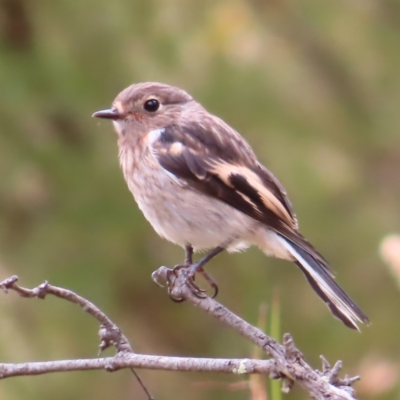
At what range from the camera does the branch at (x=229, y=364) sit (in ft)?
5.58

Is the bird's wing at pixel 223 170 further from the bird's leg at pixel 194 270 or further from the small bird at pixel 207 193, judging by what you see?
the bird's leg at pixel 194 270

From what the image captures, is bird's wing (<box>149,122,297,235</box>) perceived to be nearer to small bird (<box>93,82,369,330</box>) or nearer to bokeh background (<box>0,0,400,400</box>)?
small bird (<box>93,82,369,330</box>)

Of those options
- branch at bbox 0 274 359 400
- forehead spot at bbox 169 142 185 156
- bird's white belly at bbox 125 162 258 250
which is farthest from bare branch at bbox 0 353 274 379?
forehead spot at bbox 169 142 185 156

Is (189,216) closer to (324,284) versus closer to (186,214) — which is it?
(186,214)

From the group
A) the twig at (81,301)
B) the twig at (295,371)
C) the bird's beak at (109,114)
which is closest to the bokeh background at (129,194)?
the bird's beak at (109,114)

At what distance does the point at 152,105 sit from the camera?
3.19 meters

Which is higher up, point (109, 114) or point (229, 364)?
point (109, 114)

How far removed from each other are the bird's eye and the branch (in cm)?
130

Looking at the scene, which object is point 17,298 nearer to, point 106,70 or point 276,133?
point 106,70

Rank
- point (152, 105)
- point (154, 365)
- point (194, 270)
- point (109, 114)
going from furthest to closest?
point (152, 105) → point (109, 114) → point (194, 270) → point (154, 365)

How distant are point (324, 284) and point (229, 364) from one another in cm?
96

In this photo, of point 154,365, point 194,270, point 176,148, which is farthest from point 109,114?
point 154,365

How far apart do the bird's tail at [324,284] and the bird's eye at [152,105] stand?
0.72 m

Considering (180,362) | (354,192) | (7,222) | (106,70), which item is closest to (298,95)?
(354,192)
